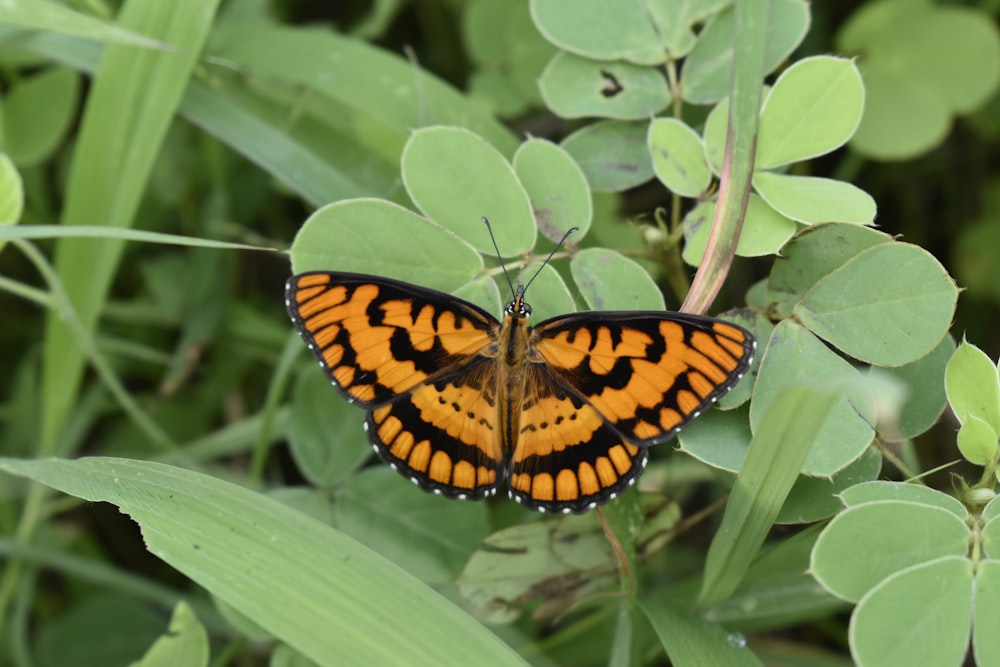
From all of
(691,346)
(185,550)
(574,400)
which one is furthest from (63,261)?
(691,346)

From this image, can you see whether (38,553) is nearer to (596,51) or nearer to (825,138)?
(596,51)

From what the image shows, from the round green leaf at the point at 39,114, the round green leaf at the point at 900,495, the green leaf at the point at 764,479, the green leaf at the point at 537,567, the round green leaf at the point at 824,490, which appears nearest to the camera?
the green leaf at the point at 764,479

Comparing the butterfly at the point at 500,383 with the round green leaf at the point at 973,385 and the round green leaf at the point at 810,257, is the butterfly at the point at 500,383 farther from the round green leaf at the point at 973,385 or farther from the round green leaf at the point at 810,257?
the round green leaf at the point at 973,385

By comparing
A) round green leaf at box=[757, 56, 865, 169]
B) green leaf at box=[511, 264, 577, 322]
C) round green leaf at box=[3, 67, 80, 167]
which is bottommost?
round green leaf at box=[3, 67, 80, 167]

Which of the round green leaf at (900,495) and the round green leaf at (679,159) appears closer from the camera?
the round green leaf at (900,495)

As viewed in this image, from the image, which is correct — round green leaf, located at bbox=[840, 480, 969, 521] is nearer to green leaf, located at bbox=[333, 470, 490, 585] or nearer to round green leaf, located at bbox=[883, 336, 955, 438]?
round green leaf, located at bbox=[883, 336, 955, 438]

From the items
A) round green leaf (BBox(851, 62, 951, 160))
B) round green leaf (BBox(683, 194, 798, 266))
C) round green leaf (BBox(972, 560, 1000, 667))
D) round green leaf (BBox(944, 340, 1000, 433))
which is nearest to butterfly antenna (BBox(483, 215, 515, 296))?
round green leaf (BBox(683, 194, 798, 266))

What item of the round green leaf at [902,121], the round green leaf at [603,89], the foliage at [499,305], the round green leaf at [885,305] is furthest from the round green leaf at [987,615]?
the round green leaf at [902,121]
